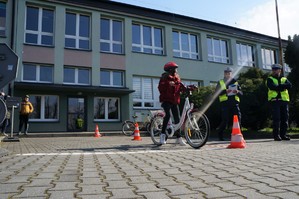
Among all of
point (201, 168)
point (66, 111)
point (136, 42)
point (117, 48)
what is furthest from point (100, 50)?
point (201, 168)

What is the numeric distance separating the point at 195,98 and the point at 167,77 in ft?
26.7

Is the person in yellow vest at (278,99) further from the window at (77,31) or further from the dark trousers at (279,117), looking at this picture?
the window at (77,31)

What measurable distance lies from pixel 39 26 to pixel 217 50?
51.1ft

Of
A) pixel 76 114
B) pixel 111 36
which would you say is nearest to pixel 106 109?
pixel 76 114

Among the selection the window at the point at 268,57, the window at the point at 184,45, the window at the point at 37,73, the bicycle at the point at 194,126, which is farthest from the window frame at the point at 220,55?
the bicycle at the point at 194,126

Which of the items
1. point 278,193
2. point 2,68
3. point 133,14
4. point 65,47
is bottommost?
point 278,193

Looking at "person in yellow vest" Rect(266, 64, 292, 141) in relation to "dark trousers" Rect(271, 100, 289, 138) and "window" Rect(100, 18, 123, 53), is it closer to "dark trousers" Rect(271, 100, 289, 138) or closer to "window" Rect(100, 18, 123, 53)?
"dark trousers" Rect(271, 100, 289, 138)

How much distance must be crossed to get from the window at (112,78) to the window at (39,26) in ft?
13.6

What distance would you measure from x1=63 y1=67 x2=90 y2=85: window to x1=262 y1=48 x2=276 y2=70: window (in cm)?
1923

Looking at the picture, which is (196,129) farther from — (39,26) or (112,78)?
(39,26)

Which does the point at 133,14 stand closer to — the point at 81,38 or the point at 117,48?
the point at 117,48

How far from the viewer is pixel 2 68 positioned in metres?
5.32

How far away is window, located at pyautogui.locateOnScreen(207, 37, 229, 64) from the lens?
27.4 metres

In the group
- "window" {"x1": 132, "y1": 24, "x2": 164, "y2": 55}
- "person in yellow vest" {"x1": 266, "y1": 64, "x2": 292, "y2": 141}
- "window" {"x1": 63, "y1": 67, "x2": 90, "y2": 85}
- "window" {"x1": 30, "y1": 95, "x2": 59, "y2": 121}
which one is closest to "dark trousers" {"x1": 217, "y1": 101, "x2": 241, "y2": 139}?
"person in yellow vest" {"x1": 266, "y1": 64, "x2": 292, "y2": 141}
